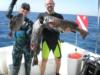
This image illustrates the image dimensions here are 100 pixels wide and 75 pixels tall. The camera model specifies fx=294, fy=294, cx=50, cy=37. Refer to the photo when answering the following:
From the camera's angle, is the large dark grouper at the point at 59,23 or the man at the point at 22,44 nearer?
the large dark grouper at the point at 59,23

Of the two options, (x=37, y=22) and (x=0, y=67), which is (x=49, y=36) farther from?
(x=0, y=67)

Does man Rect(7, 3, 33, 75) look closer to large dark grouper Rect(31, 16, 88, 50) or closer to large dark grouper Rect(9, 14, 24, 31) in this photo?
large dark grouper Rect(31, 16, 88, 50)

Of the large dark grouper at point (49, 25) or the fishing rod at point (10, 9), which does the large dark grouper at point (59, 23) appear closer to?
the large dark grouper at point (49, 25)

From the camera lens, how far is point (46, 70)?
5867 millimetres

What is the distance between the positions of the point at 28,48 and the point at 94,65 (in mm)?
1202

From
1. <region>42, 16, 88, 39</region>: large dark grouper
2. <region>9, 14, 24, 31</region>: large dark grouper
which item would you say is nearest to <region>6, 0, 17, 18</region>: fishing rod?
<region>9, 14, 24, 31</region>: large dark grouper

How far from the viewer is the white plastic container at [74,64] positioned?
5602 mm

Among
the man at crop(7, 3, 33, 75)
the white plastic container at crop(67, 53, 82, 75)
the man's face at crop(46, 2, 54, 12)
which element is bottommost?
the white plastic container at crop(67, 53, 82, 75)

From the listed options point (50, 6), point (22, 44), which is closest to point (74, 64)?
point (22, 44)

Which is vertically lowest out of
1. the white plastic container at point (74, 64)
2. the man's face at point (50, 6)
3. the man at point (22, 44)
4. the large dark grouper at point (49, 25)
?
the white plastic container at point (74, 64)

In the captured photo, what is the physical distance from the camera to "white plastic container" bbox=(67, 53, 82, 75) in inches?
221

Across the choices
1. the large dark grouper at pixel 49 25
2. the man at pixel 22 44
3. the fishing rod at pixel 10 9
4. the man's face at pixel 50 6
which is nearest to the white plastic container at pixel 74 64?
the man at pixel 22 44

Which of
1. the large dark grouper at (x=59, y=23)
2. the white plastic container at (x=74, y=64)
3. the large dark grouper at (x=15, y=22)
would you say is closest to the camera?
the large dark grouper at (x=15, y=22)

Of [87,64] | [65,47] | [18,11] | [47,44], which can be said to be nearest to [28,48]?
[47,44]
